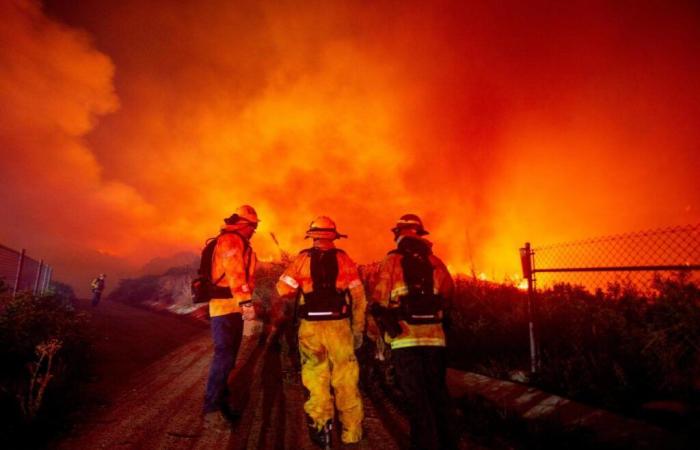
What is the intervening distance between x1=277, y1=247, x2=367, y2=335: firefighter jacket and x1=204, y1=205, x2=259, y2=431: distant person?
58cm

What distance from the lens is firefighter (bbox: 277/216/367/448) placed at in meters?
3.88

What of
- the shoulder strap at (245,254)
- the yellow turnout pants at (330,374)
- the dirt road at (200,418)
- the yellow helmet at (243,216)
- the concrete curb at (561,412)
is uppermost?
the yellow helmet at (243,216)

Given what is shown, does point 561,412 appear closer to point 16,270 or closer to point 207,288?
point 207,288

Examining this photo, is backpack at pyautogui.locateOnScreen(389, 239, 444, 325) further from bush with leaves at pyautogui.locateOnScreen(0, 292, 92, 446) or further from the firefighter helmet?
bush with leaves at pyautogui.locateOnScreen(0, 292, 92, 446)

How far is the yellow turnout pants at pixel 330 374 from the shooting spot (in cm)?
387

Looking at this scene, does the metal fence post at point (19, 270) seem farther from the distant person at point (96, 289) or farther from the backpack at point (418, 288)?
the backpack at point (418, 288)

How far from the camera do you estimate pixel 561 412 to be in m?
4.30

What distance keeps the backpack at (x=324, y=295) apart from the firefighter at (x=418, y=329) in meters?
0.39

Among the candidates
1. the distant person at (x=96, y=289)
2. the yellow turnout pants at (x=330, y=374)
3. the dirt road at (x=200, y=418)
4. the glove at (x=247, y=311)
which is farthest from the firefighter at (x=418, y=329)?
the distant person at (x=96, y=289)

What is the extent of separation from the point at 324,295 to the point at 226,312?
1.36 m

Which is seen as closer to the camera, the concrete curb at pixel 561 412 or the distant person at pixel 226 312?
the concrete curb at pixel 561 412

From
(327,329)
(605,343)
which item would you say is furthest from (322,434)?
(605,343)

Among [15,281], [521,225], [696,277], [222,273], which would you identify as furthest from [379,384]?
[521,225]

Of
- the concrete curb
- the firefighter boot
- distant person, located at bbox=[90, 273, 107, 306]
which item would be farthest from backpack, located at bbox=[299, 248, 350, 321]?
distant person, located at bbox=[90, 273, 107, 306]
